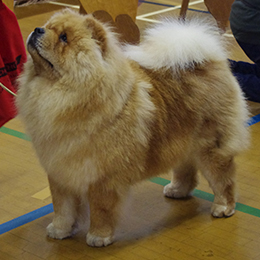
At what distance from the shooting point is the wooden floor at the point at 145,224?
204 cm

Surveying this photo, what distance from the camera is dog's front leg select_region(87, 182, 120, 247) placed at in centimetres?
197

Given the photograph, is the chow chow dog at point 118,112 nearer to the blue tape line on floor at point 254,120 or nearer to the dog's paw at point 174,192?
the dog's paw at point 174,192

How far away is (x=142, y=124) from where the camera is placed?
199 centimetres

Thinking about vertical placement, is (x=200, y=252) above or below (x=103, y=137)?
below

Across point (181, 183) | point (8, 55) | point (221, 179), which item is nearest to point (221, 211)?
point (221, 179)

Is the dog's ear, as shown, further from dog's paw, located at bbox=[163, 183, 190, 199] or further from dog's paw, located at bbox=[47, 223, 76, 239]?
dog's paw, located at bbox=[163, 183, 190, 199]

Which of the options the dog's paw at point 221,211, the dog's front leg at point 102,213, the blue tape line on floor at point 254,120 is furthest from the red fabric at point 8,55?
the blue tape line on floor at point 254,120

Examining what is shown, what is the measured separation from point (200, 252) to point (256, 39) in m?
2.18

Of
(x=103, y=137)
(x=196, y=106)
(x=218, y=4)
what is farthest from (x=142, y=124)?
(x=218, y=4)

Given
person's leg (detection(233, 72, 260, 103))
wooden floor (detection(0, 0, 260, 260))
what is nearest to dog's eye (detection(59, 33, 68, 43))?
wooden floor (detection(0, 0, 260, 260))

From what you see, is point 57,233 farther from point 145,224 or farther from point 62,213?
point 145,224

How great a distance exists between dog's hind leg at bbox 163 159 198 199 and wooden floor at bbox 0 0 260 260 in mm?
42

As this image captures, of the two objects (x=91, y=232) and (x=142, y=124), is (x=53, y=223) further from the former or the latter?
(x=142, y=124)

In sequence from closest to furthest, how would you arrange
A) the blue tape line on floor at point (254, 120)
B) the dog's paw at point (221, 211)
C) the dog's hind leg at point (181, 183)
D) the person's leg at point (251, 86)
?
the dog's paw at point (221, 211), the dog's hind leg at point (181, 183), the blue tape line on floor at point (254, 120), the person's leg at point (251, 86)
